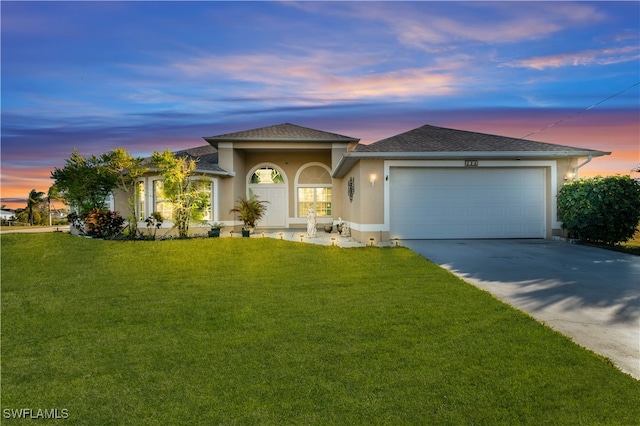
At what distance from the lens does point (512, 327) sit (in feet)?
14.4

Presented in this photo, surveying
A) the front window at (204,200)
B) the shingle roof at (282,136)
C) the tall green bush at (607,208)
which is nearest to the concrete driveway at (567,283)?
the tall green bush at (607,208)

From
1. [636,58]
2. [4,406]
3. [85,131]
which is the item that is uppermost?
[636,58]

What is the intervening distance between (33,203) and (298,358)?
32.6m

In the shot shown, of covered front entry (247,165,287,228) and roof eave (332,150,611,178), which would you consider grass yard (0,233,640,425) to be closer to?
roof eave (332,150,611,178)

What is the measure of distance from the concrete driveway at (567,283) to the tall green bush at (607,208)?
946mm

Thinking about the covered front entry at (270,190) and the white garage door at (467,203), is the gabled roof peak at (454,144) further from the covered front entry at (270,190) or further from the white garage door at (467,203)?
the covered front entry at (270,190)

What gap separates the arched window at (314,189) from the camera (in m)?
19.4

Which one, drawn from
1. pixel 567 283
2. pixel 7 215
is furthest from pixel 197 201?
pixel 7 215

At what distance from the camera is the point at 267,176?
19406 millimetres

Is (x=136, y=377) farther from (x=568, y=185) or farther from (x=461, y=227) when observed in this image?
(x=568, y=185)

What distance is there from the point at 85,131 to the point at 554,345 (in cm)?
1792

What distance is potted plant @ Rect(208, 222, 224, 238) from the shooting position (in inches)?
595

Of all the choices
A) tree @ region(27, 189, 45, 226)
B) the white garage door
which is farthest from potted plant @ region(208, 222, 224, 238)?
tree @ region(27, 189, 45, 226)

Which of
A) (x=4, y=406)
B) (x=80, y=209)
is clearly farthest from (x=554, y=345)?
(x=80, y=209)
